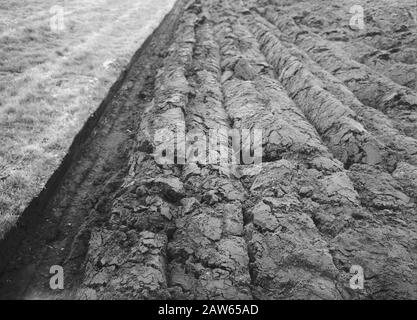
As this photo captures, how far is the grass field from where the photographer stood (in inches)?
254

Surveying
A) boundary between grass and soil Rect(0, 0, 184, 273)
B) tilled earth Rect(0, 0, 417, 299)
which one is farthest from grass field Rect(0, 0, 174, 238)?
tilled earth Rect(0, 0, 417, 299)

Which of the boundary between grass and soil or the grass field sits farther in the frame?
the grass field

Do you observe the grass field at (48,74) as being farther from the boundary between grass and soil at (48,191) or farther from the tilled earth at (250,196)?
the tilled earth at (250,196)

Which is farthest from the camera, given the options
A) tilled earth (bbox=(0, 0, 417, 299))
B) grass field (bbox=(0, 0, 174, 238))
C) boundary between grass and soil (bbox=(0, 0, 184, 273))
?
grass field (bbox=(0, 0, 174, 238))

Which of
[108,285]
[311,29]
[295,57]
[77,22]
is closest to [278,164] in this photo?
[108,285]

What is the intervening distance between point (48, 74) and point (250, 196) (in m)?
7.70

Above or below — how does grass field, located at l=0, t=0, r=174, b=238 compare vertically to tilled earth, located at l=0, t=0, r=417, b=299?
above

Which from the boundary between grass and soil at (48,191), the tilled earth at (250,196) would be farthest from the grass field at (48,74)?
the tilled earth at (250,196)

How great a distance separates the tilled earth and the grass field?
0.60 m

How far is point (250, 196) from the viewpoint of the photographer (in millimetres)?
6102

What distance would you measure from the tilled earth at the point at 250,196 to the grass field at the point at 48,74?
601 millimetres

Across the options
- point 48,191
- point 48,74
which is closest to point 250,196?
point 48,191

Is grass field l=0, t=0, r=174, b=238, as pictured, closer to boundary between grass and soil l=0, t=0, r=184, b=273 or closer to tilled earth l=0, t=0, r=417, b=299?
boundary between grass and soil l=0, t=0, r=184, b=273
